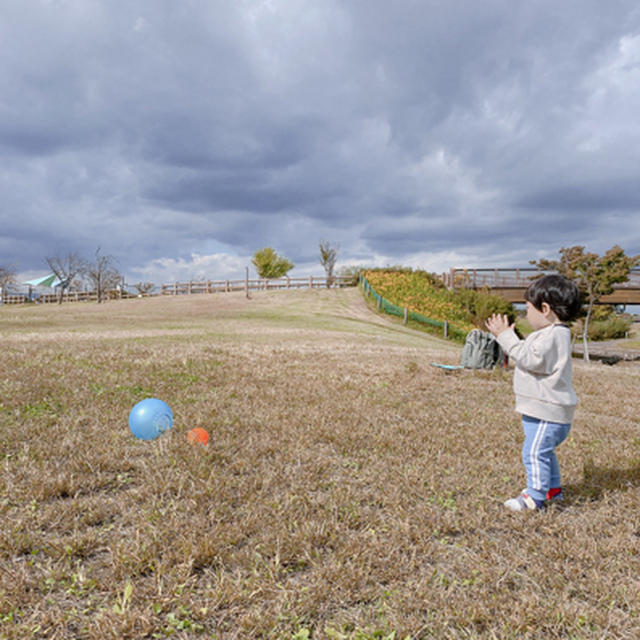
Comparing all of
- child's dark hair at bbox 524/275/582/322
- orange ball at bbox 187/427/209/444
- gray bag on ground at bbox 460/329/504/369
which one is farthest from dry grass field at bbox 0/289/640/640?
A: gray bag on ground at bbox 460/329/504/369

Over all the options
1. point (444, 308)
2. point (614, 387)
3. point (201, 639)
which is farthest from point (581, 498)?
point (444, 308)

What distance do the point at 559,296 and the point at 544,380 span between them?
28.5 inches

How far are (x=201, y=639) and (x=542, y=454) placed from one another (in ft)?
9.51

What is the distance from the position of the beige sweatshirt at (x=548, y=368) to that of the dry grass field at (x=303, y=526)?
0.88m

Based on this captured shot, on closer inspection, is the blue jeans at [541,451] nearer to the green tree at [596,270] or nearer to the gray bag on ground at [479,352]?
the gray bag on ground at [479,352]

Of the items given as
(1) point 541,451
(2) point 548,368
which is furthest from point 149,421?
(2) point 548,368

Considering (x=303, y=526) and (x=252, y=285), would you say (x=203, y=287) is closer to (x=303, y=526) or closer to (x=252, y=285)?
(x=252, y=285)

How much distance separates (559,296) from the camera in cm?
343

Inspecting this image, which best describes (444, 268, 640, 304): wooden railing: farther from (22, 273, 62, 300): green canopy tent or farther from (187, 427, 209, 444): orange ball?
(22, 273, 62, 300): green canopy tent

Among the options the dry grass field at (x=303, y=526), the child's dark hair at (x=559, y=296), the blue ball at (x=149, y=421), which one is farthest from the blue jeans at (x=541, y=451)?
the blue ball at (x=149, y=421)

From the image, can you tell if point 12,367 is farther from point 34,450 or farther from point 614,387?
point 614,387

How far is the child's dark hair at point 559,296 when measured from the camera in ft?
11.1

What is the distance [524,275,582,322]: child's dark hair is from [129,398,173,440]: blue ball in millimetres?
4358

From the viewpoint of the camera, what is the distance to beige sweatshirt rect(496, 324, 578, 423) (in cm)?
338
